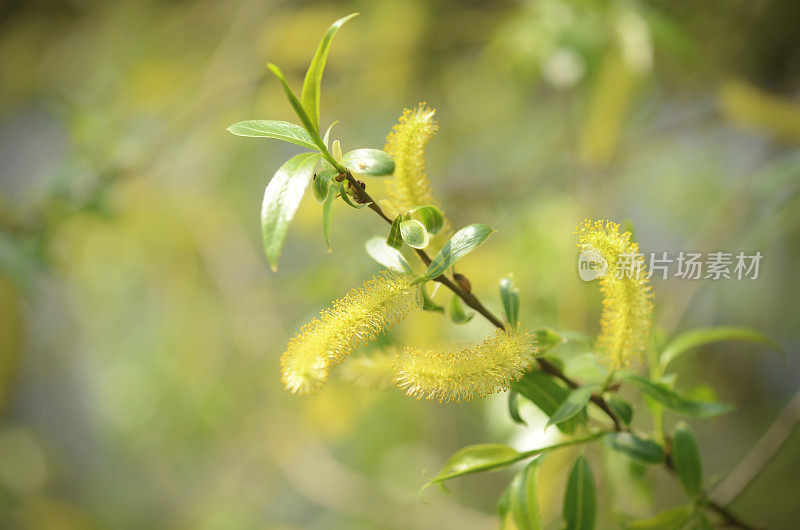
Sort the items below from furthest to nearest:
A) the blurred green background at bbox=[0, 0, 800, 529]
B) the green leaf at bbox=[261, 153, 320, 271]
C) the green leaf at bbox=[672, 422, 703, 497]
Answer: the blurred green background at bbox=[0, 0, 800, 529] → the green leaf at bbox=[672, 422, 703, 497] → the green leaf at bbox=[261, 153, 320, 271]

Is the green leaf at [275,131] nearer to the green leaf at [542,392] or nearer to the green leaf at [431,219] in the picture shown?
the green leaf at [431,219]

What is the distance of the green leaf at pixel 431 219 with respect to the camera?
28 centimetres

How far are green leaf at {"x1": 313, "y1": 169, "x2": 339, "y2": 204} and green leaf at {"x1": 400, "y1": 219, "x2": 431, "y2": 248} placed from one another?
0.04m

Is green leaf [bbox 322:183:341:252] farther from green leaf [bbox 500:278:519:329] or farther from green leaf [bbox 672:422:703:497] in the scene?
green leaf [bbox 672:422:703:497]

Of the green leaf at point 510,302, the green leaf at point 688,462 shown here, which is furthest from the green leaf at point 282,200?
the green leaf at point 688,462

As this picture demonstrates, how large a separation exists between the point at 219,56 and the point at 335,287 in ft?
1.96

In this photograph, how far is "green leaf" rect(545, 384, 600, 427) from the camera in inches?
10.8

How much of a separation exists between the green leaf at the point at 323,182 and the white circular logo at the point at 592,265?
5.0 inches

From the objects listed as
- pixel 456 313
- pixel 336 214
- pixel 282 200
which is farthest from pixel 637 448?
pixel 336 214

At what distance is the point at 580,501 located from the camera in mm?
327

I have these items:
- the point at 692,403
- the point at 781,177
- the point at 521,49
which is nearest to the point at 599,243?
the point at 692,403

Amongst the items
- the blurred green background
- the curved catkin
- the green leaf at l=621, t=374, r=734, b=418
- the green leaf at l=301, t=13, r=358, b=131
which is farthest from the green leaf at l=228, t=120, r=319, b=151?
the blurred green background

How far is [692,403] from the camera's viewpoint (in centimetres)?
34

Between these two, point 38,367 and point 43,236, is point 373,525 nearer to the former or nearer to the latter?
point 43,236
